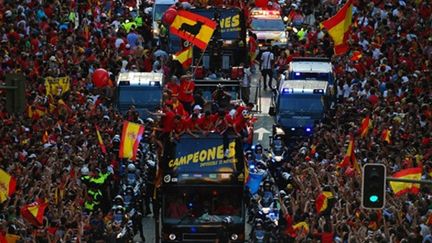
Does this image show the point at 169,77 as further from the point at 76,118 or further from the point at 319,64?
the point at 76,118

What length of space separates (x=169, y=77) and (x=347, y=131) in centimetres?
1027

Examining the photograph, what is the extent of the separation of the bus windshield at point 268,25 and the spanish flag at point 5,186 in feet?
80.5

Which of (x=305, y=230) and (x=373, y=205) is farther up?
(x=373, y=205)

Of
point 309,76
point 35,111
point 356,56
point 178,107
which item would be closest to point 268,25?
point 356,56

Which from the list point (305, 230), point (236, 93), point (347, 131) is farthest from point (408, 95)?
point (305, 230)

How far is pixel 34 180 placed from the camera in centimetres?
→ 3766

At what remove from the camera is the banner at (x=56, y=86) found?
46000 mm

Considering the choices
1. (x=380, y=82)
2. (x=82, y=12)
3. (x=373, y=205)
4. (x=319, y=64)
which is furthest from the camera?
(x=82, y=12)

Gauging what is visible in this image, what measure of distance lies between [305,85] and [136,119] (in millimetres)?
5555

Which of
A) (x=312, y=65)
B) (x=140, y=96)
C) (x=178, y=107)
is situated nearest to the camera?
(x=178, y=107)

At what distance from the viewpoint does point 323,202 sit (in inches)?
1409

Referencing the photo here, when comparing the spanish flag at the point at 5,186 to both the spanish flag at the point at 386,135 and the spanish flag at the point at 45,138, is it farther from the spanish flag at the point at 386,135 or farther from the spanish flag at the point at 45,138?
the spanish flag at the point at 386,135

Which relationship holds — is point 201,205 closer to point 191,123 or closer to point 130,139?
point 191,123

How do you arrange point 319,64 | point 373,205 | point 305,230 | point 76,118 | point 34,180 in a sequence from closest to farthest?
point 373,205
point 305,230
point 34,180
point 76,118
point 319,64
